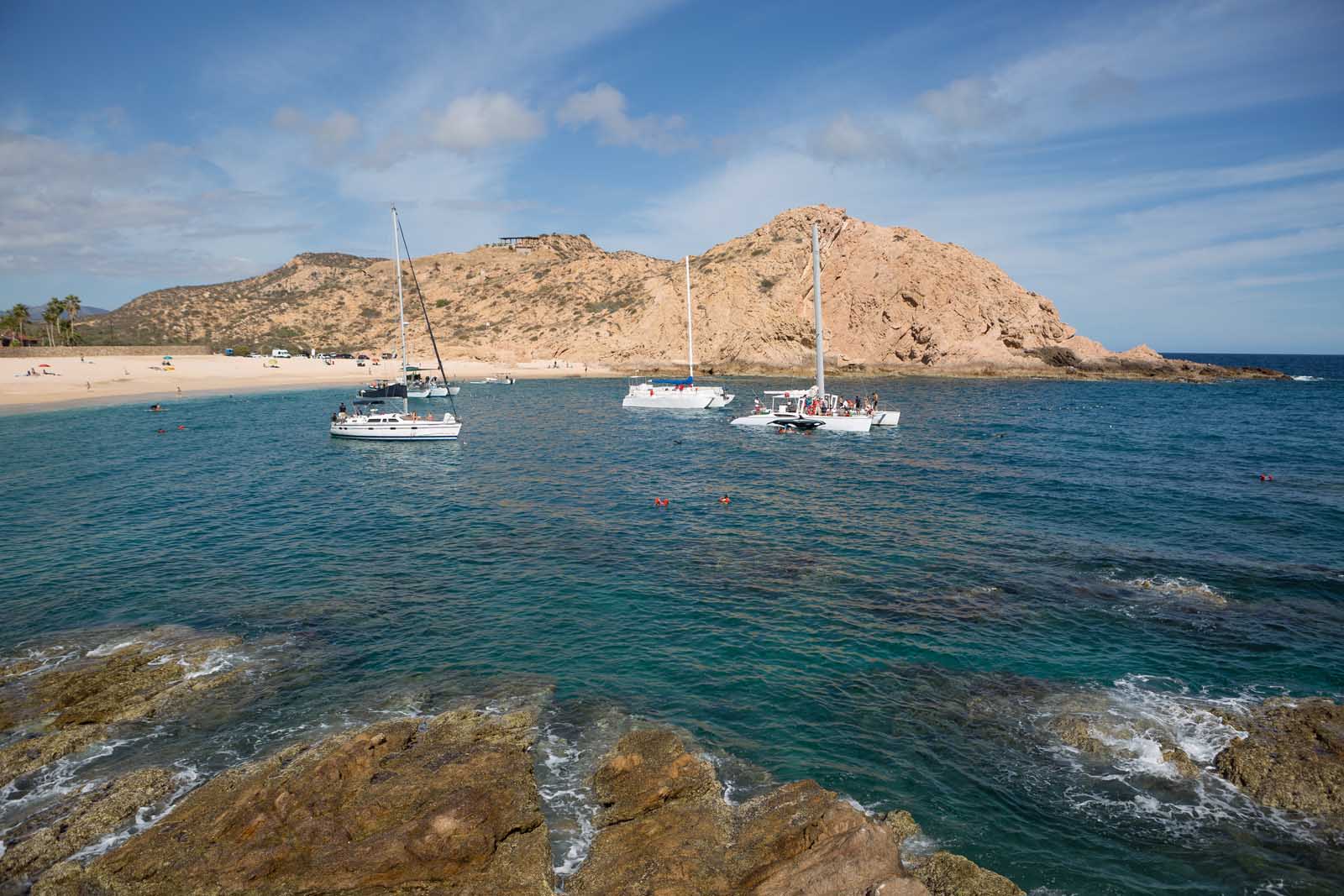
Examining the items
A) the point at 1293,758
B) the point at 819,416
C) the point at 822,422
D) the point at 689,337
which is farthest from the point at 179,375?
the point at 1293,758

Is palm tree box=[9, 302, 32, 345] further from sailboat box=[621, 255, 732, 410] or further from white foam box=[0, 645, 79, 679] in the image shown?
white foam box=[0, 645, 79, 679]

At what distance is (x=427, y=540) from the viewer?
25.6 m

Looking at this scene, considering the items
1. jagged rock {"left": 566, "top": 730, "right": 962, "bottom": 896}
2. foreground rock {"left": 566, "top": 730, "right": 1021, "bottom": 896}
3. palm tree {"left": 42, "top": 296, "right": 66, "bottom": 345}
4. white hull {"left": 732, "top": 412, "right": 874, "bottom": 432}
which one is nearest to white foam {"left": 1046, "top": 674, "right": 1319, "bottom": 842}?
foreground rock {"left": 566, "top": 730, "right": 1021, "bottom": 896}

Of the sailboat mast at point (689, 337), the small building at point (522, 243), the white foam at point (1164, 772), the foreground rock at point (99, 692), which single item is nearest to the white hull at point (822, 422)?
the sailboat mast at point (689, 337)

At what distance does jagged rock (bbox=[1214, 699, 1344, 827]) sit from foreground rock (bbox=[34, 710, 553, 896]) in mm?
11210

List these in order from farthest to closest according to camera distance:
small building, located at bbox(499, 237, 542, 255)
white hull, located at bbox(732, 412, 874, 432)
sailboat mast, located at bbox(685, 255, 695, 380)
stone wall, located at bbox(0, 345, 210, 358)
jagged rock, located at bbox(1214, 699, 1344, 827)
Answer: small building, located at bbox(499, 237, 542, 255), stone wall, located at bbox(0, 345, 210, 358), sailboat mast, located at bbox(685, 255, 695, 380), white hull, located at bbox(732, 412, 874, 432), jagged rock, located at bbox(1214, 699, 1344, 827)

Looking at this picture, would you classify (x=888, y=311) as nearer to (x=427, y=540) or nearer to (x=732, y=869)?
(x=427, y=540)

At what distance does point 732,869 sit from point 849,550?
15.9 meters

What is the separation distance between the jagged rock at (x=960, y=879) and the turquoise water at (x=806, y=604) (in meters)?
0.81

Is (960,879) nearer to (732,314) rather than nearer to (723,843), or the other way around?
(723,843)

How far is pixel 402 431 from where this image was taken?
4784 centimetres

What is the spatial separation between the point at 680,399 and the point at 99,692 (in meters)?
56.2

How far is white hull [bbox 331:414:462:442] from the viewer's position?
4775cm

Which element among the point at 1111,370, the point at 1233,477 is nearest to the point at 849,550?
the point at 1233,477
